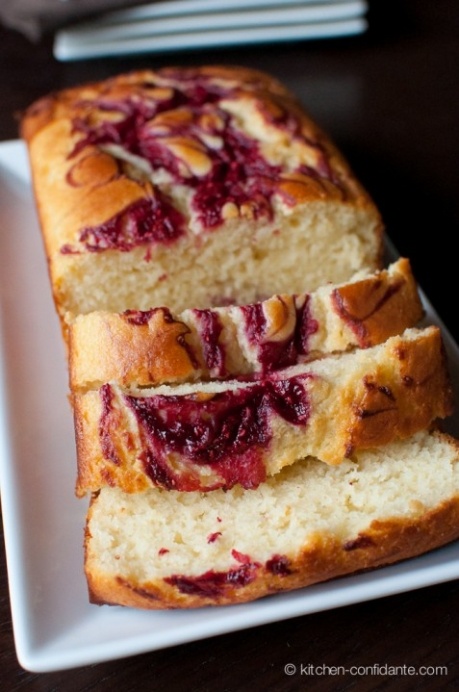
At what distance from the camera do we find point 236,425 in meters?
2.15

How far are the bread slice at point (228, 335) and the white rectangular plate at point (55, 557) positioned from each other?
11.0 inches

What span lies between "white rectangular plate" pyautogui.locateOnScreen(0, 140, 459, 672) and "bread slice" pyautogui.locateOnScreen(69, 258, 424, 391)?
0.28 m

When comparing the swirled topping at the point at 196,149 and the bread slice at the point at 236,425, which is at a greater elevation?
the swirled topping at the point at 196,149

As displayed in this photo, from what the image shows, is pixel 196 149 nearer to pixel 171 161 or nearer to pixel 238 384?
pixel 171 161

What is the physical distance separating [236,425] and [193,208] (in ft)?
3.19

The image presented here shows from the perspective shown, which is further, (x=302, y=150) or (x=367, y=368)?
(x=302, y=150)

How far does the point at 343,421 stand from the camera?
218 centimetres

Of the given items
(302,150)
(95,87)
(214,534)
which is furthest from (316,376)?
(95,87)

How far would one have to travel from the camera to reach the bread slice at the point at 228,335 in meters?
2.29

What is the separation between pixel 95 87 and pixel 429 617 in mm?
2546

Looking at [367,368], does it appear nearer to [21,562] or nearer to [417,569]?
[417,569]

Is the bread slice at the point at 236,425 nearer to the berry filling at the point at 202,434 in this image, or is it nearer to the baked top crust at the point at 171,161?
the berry filling at the point at 202,434

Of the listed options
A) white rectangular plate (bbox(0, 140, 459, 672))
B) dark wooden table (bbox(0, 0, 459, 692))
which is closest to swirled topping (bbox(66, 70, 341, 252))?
white rectangular plate (bbox(0, 140, 459, 672))

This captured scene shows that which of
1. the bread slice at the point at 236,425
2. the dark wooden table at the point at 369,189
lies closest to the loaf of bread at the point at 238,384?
the bread slice at the point at 236,425
